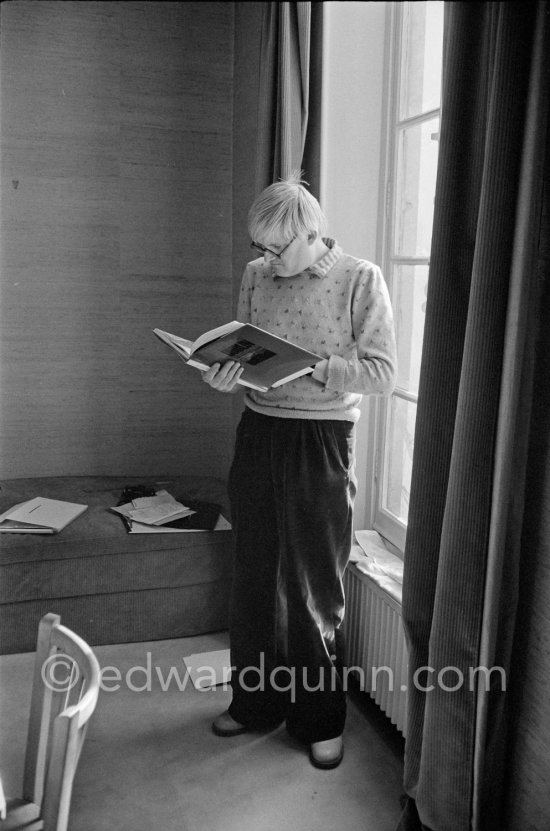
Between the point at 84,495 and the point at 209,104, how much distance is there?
5.57 ft

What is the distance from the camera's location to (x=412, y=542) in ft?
5.42

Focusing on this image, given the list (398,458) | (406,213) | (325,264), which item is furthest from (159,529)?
(406,213)

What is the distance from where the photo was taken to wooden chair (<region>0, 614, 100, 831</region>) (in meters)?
1.11

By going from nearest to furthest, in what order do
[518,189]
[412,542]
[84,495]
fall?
[518,189]
[412,542]
[84,495]

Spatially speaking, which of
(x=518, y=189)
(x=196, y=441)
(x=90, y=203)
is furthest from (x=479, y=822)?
(x=90, y=203)

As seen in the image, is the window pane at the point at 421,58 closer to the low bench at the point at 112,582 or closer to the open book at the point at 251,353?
the open book at the point at 251,353

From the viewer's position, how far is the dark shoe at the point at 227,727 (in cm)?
222

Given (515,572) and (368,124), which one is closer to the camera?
(515,572)

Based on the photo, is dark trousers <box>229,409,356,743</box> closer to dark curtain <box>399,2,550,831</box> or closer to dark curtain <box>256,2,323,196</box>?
dark curtain <box>399,2,550,831</box>

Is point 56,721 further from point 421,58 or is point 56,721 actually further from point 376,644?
point 421,58

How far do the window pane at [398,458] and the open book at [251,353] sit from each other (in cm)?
56

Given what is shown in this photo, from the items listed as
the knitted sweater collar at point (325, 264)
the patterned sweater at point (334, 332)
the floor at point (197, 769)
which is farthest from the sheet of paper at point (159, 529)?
the knitted sweater collar at point (325, 264)

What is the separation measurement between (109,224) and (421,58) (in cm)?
153

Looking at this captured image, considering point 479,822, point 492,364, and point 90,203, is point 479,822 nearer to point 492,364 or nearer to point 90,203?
point 492,364
